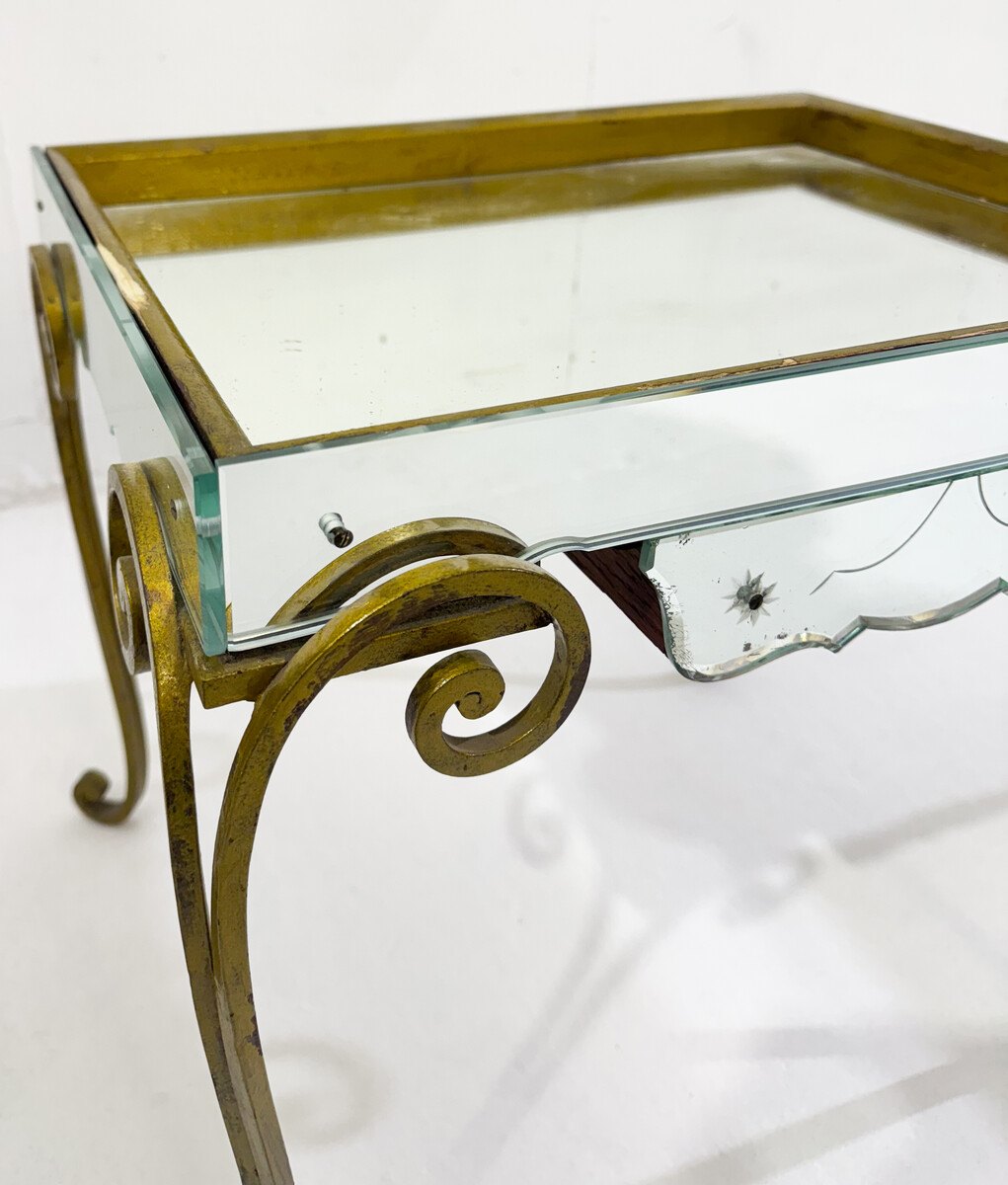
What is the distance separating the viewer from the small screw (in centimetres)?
55

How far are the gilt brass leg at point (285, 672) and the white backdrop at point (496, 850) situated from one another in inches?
14.1

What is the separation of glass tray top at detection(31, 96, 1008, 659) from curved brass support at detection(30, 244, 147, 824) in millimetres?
61

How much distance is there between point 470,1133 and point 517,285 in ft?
2.11

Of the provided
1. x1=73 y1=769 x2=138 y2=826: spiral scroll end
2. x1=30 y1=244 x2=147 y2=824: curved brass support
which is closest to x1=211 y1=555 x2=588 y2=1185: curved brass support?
x1=30 y1=244 x2=147 y2=824: curved brass support

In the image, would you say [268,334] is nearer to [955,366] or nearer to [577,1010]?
[955,366]

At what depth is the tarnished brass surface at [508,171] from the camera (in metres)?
0.96

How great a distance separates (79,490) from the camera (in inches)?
40.8

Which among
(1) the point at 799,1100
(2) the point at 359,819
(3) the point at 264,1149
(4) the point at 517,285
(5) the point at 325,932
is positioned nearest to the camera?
(3) the point at 264,1149

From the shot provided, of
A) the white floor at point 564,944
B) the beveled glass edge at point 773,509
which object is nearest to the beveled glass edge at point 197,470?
the beveled glass edge at point 773,509

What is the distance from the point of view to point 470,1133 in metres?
0.95

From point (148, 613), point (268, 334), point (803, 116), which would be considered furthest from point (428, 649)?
point (803, 116)

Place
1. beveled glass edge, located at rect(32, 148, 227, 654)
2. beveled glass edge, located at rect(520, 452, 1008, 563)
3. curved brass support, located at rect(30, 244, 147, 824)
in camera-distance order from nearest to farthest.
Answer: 1. beveled glass edge, located at rect(32, 148, 227, 654)
2. beveled glass edge, located at rect(520, 452, 1008, 563)
3. curved brass support, located at rect(30, 244, 147, 824)

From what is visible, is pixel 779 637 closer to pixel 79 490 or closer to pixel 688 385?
pixel 688 385

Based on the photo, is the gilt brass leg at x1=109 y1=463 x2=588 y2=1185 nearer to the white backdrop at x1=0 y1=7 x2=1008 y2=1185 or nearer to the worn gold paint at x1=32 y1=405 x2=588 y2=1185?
the worn gold paint at x1=32 y1=405 x2=588 y2=1185
